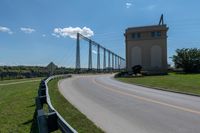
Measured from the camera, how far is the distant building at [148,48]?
57.1 meters

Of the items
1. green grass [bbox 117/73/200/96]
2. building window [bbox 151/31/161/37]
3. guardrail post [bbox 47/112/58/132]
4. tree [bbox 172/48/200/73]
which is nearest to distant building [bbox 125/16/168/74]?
building window [bbox 151/31/161/37]

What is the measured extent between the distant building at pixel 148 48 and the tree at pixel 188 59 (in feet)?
18.4

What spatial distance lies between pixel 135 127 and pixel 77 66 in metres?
73.9

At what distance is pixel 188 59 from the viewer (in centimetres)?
5916

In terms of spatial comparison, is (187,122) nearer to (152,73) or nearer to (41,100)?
(41,100)

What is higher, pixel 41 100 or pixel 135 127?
pixel 41 100

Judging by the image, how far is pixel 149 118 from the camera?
970 cm

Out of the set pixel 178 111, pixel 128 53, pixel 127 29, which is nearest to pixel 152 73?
pixel 128 53

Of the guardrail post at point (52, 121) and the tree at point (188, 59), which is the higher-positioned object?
the tree at point (188, 59)

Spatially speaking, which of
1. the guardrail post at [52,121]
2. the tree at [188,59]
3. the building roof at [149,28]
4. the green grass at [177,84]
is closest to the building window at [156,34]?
the building roof at [149,28]

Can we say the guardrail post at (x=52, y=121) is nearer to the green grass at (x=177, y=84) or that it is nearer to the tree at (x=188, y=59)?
the green grass at (x=177, y=84)

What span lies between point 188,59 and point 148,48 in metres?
8.86

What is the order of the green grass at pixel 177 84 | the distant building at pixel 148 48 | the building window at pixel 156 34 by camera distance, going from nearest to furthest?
the green grass at pixel 177 84 < the distant building at pixel 148 48 < the building window at pixel 156 34

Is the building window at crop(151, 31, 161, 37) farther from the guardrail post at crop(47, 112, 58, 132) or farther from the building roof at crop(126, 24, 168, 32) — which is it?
the guardrail post at crop(47, 112, 58, 132)
